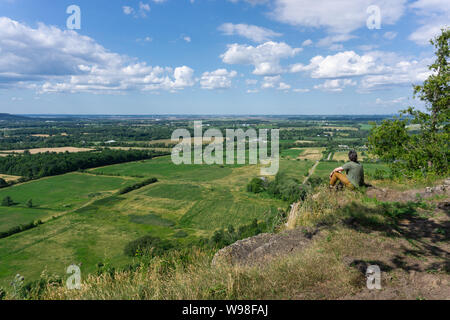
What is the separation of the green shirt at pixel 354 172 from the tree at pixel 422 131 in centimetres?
671

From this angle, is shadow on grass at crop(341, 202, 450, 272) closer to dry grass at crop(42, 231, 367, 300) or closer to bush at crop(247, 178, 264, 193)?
dry grass at crop(42, 231, 367, 300)

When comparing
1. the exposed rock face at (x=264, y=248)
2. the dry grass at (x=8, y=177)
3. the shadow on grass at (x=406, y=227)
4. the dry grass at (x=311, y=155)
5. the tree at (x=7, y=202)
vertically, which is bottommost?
the tree at (x=7, y=202)

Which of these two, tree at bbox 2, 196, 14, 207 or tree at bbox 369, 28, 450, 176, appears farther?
tree at bbox 2, 196, 14, 207

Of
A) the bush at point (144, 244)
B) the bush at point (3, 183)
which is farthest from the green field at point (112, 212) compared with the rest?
the bush at point (3, 183)

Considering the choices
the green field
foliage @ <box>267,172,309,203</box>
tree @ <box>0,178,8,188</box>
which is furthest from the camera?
tree @ <box>0,178,8,188</box>

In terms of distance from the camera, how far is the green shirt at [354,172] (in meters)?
Answer: 7.70

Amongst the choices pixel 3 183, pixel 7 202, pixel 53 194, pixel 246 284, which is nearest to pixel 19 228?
pixel 7 202

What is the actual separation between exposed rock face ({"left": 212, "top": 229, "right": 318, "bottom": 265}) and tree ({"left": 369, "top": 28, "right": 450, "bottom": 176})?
9.21 metres

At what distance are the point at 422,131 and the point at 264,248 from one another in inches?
506

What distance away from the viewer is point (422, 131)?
45.0 ft

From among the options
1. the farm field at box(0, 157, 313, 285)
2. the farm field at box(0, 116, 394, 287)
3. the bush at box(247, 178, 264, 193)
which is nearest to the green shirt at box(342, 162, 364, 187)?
the farm field at box(0, 157, 313, 285)

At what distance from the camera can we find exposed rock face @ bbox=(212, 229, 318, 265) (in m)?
5.90

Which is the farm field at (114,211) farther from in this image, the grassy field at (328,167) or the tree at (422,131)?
the tree at (422,131)

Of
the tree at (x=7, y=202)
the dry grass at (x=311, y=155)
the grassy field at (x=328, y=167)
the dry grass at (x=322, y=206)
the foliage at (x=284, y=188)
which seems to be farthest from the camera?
the dry grass at (x=311, y=155)
